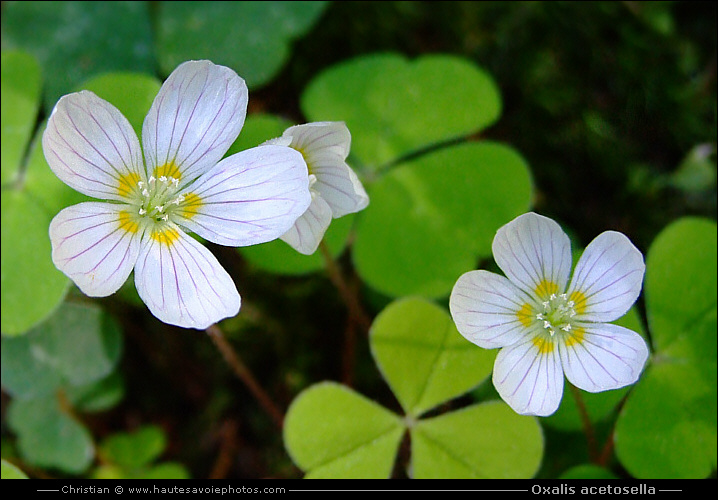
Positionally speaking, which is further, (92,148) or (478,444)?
(478,444)

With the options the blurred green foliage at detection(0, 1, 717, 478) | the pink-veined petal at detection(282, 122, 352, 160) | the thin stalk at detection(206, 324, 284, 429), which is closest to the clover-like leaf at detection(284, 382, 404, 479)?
the blurred green foliage at detection(0, 1, 717, 478)

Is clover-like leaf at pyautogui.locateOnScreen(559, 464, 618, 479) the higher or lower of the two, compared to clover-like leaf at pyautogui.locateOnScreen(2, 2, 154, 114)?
lower

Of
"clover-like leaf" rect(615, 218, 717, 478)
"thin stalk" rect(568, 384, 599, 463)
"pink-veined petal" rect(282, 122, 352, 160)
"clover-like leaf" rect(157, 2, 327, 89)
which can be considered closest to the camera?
"pink-veined petal" rect(282, 122, 352, 160)

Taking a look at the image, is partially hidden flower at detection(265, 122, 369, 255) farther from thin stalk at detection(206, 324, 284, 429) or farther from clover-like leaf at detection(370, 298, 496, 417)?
thin stalk at detection(206, 324, 284, 429)

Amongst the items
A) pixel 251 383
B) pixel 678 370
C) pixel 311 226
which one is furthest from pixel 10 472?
pixel 678 370

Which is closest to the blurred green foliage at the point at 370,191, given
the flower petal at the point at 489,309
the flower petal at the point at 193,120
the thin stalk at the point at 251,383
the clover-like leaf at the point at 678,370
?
the clover-like leaf at the point at 678,370

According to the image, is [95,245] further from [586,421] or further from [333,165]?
[586,421]
